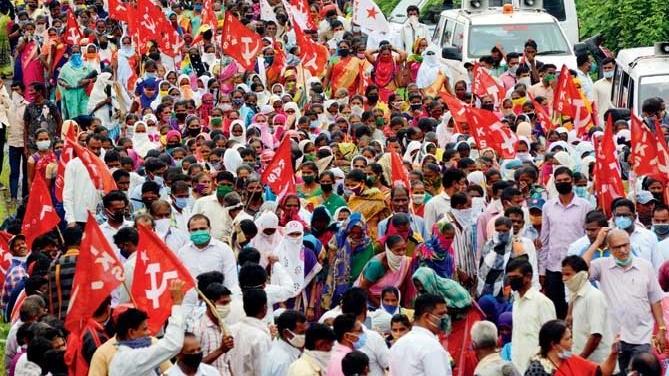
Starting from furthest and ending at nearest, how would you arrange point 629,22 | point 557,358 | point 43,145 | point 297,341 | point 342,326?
point 629,22 < point 43,145 < point 297,341 < point 342,326 < point 557,358

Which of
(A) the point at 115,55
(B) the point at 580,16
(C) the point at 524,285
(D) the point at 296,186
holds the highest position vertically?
(C) the point at 524,285

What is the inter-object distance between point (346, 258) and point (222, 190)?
1896 millimetres

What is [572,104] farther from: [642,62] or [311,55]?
[311,55]

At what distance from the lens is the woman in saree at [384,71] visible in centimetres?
2636

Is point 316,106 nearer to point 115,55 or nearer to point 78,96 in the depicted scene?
point 78,96

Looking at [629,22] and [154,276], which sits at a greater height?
[154,276]

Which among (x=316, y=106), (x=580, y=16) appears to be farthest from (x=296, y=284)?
(x=580, y=16)

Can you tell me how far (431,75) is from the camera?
26375 mm

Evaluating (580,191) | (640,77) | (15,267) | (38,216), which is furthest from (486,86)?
(15,267)

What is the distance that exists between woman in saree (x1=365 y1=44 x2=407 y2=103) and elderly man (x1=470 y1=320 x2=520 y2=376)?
14233 millimetres

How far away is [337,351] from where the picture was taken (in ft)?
39.6

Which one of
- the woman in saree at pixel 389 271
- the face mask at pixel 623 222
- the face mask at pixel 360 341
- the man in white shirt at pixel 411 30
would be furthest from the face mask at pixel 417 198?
the man in white shirt at pixel 411 30

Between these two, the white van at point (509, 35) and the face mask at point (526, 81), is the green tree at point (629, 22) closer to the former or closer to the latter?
the white van at point (509, 35)

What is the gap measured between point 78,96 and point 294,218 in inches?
388
